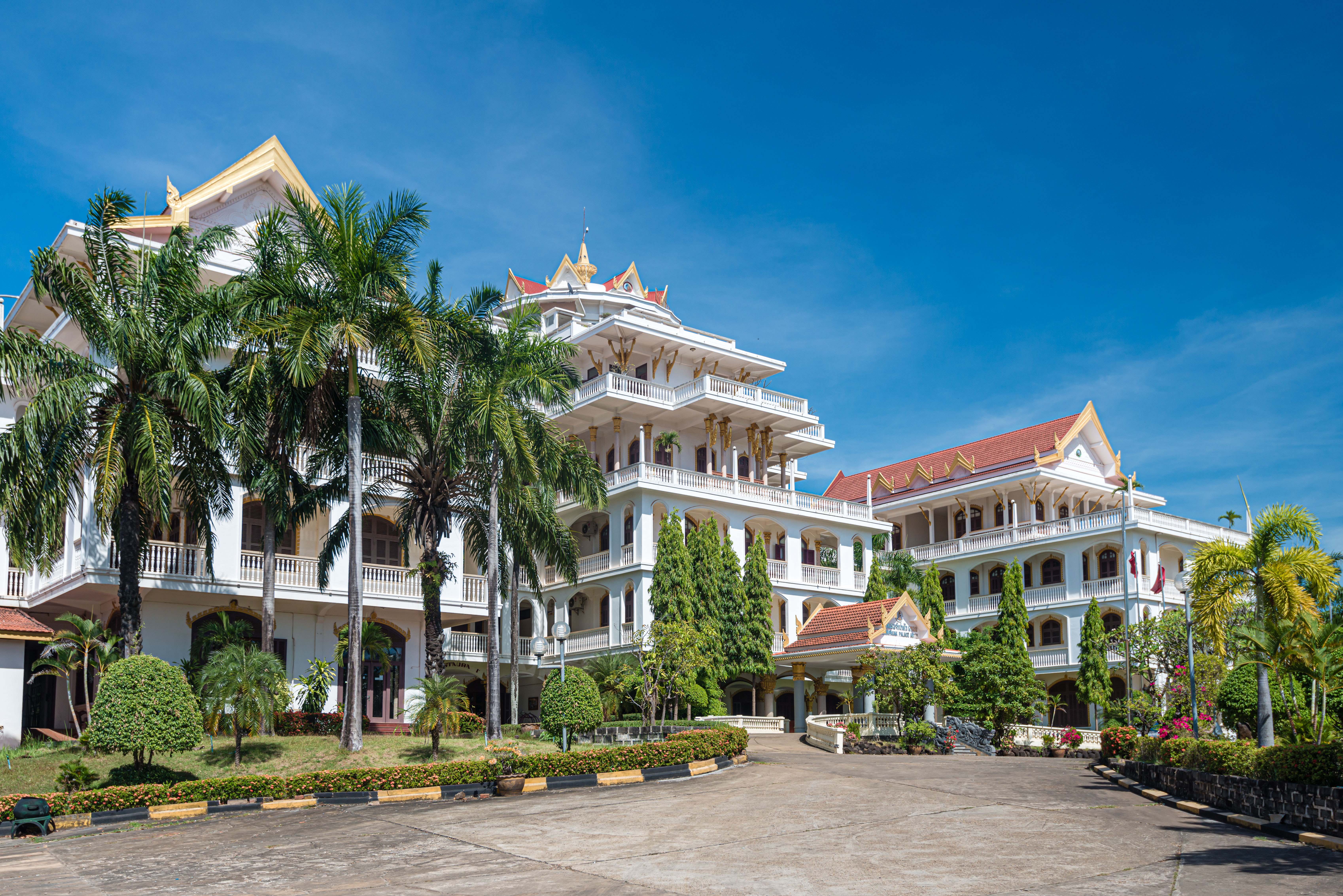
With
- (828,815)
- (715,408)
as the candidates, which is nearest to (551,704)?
(828,815)

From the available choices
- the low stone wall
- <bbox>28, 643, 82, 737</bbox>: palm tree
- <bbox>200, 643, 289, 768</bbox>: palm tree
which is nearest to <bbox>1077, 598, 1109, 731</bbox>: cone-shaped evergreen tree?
the low stone wall

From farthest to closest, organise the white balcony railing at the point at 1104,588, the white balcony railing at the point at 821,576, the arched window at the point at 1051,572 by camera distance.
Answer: the arched window at the point at 1051,572, the white balcony railing at the point at 1104,588, the white balcony railing at the point at 821,576

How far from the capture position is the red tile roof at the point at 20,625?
95.6 ft

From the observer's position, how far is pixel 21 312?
36812mm

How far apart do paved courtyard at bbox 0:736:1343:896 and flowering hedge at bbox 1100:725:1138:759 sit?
5.39 m

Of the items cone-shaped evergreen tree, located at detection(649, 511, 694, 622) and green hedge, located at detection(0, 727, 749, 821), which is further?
cone-shaped evergreen tree, located at detection(649, 511, 694, 622)

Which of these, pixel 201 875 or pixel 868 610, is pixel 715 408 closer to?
pixel 868 610

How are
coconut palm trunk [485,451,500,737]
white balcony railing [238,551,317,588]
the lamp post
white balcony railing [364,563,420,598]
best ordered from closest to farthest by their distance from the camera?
1. the lamp post
2. coconut palm trunk [485,451,500,737]
3. white balcony railing [238,551,317,588]
4. white balcony railing [364,563,420,598]

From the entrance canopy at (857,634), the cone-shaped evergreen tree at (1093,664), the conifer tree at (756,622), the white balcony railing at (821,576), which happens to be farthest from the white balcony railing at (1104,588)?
the conifer tree at (756,622)

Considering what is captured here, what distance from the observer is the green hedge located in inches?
765

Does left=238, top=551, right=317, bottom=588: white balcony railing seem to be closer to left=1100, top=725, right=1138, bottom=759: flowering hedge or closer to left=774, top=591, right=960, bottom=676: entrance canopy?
left=774, top=591, right=960, bottom=676: entrance canopy

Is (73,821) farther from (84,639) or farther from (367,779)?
(84,639)

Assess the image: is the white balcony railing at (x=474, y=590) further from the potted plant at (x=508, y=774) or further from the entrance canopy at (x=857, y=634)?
the entrance canopy at (x=857, y=634)

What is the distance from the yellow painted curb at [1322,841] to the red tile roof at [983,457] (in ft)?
128
